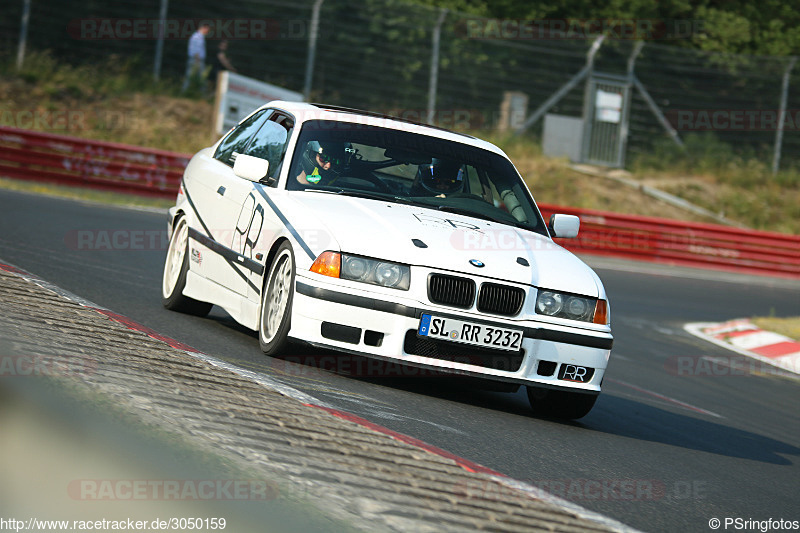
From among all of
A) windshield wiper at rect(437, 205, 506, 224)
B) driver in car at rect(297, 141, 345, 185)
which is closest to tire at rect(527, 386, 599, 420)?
windshield wiper at rect(437, 205, 506, 224)

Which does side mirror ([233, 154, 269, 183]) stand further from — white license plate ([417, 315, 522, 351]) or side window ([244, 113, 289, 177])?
white license plate ([417, 315, 522, 351])

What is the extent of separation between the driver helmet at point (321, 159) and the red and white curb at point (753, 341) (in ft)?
24.2

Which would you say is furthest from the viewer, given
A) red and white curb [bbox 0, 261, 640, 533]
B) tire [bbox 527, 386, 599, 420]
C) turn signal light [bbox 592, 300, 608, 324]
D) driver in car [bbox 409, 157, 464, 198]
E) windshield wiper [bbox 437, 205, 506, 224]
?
driver in car [bbox 409, 157, 464, 198]

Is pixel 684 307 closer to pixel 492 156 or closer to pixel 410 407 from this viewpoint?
pixel 492 156

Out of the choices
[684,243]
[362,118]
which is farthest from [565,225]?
[684,243]

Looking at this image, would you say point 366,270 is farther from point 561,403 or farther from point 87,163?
point 87,163

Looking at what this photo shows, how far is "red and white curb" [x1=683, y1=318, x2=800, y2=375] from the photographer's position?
13633mm

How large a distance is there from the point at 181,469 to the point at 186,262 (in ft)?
16.1

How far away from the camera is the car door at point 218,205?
7965 millimetres

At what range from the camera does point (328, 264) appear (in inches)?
259

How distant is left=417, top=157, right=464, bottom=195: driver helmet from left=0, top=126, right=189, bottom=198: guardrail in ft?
44.0

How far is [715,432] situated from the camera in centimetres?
808

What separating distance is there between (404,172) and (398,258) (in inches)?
52.2

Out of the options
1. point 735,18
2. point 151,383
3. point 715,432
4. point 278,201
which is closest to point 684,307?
point 715,432
